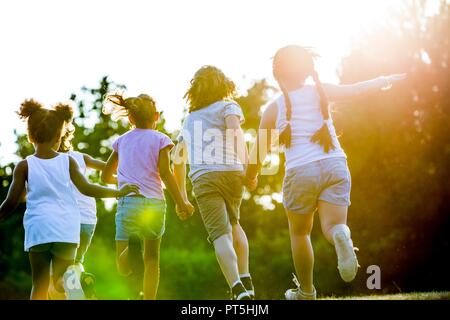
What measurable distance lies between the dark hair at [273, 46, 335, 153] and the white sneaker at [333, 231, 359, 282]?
33.8 inches

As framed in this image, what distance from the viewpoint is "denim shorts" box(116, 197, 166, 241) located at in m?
5.48

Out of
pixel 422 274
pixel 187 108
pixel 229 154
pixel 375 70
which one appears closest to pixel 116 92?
pixel 187 108

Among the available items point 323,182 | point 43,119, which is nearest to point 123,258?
point 43,119

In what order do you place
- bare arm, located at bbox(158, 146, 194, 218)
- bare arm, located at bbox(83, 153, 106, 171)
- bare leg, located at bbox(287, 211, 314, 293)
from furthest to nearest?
bare arm, located at bbox(83, 153, 106, 171), bare arm, located at bbox(158, 146, 194, 218), bare leg, located at bbox(287, 211, 314, 293)

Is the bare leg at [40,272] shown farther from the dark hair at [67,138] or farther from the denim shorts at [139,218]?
the dark hair at [67,138]

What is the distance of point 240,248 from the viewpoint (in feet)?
18.4

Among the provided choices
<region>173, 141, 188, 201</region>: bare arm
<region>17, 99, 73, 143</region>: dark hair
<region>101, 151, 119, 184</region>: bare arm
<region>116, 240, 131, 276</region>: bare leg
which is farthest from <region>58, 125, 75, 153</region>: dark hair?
<region>116, 240, 131, 276</region>: bare leg

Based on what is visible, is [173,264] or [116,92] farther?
[173,264]

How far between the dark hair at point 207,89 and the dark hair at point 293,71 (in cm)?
54

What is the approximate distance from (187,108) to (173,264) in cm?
2077

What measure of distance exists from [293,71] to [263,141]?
0.63m

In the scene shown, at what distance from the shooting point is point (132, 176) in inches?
222

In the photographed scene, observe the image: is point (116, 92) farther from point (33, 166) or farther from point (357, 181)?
point (357, 181)

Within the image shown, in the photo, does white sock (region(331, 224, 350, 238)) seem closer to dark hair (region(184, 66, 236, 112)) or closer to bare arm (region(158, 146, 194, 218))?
bare arm (region(158, 146, 194, 218))
